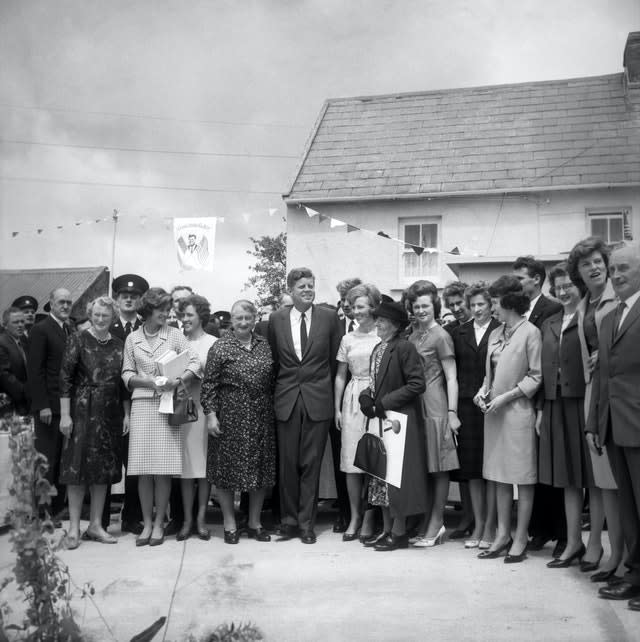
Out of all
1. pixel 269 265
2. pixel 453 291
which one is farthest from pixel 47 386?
pixel 269 265

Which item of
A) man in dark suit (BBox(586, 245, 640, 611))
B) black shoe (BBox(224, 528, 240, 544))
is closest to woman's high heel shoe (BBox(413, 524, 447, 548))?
black shoe (BBox(224, 528, 240, 544))

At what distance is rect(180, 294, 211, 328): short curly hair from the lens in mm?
5527

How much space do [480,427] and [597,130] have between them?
31.4ft

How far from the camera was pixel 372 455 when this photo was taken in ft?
16.1

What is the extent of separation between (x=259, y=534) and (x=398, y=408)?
1372mm

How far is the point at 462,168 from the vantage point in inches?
560

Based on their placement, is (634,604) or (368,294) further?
(368,294)

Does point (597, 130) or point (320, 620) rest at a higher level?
point (597, 130)

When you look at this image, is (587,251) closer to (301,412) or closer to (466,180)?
(301,412)

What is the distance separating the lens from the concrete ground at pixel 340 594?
3283mm

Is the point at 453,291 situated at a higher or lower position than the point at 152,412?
higher

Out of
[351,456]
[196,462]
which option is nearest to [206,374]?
[196,462]

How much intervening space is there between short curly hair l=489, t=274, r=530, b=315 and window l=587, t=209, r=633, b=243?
982 cm

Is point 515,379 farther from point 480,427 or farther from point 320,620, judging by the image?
point 320,620
